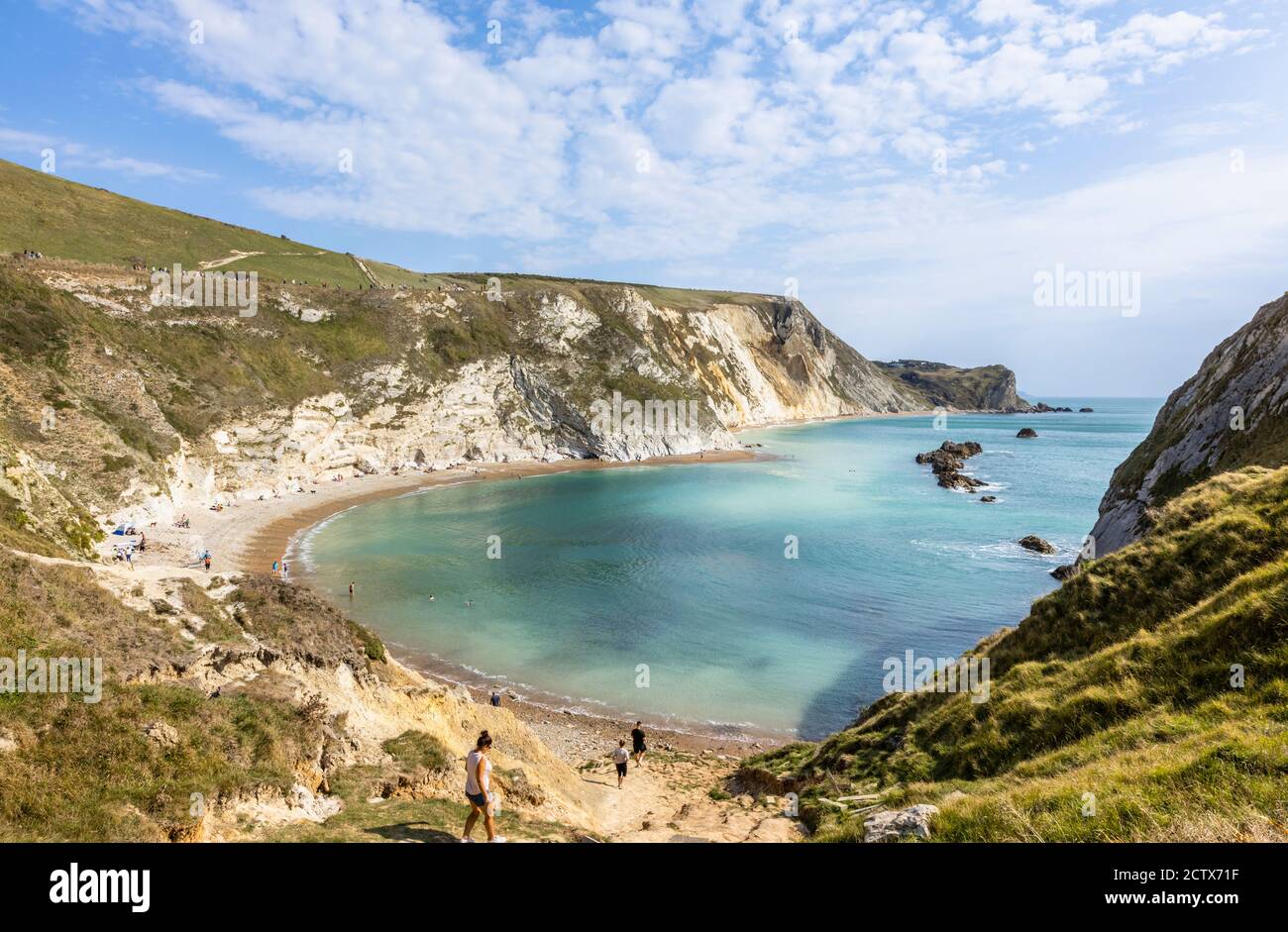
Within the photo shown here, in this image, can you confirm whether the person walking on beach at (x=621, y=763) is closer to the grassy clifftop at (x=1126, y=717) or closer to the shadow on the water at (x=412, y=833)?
the grassy clifftop at (x=1126, y=717)

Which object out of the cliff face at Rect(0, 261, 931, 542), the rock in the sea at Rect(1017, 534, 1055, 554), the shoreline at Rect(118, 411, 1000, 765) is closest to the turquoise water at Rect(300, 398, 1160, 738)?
the shoreline at Rect(118, 411, 1000, 765)

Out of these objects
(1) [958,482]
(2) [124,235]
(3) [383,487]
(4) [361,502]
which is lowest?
(4) [361,502]

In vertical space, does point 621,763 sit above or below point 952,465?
below

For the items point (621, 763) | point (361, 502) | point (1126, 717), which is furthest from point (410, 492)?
point (1126, 717)

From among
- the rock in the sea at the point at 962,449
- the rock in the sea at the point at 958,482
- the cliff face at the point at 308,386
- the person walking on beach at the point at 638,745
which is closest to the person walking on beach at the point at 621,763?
the person walking on beach at the point at 638,745

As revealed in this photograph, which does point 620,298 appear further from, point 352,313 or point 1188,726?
point 1188,726

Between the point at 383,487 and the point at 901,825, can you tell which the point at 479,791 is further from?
the point at 383,487
